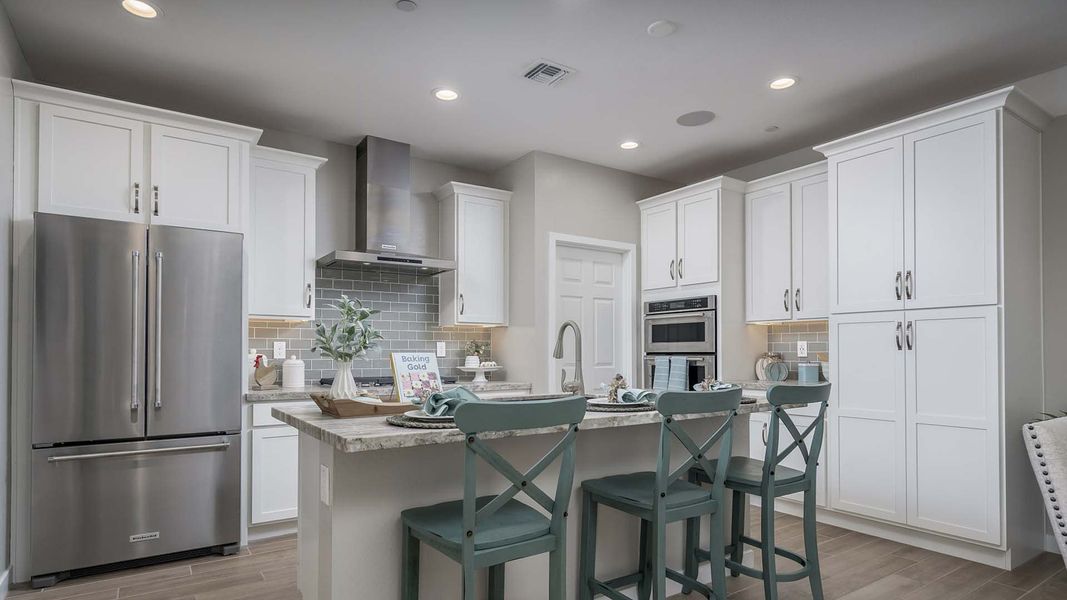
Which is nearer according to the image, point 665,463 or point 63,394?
point 665,463

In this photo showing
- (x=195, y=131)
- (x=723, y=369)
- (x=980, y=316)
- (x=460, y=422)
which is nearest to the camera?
(x=460, y=422)

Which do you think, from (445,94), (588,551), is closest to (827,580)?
(588,551)

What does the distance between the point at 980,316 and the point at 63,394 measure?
16.0 feet

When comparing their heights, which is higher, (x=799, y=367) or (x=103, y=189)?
(x=103, y=189)

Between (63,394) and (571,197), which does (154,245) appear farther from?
(571,197)

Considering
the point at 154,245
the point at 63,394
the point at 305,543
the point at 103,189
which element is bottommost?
the point at 305,543

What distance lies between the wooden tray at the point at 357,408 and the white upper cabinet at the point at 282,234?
2221 mm

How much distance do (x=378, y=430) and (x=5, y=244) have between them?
2526mm

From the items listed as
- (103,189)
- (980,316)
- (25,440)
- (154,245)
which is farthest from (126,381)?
(980,316)

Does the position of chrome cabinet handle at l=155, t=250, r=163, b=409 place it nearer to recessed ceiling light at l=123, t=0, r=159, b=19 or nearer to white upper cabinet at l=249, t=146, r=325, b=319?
white upper cabinet at l=249, t=146, r=325, b=319

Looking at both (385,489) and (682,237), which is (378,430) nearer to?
(385,489)

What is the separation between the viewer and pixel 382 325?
5.03m

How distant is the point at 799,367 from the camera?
4.50m

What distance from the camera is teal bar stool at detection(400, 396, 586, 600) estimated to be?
1.73m
